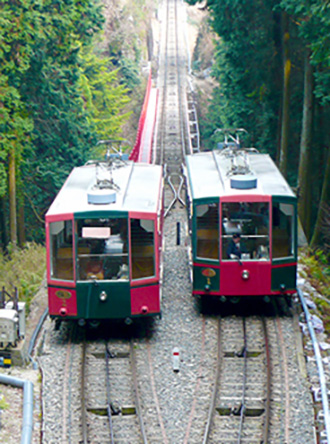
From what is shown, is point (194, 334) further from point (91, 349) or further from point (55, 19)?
point (55, 19)

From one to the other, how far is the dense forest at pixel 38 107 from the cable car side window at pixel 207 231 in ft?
44.2

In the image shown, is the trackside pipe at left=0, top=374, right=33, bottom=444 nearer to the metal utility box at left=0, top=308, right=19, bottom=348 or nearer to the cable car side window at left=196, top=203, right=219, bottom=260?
A: the metal utility box at left=0, top=308, right=19, bottom=348

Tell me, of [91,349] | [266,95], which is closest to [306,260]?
[91,349]

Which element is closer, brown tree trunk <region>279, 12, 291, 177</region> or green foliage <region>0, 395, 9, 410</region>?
green foliage <region>0, 395, 9, 410</region>

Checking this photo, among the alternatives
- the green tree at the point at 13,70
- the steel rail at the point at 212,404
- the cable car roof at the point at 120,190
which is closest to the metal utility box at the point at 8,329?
the cable car roof at the point at 120,190

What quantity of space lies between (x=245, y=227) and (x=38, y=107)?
69.6 ft

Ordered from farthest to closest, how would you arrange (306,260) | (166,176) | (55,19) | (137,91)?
(137,91)
(166,176)
(55,19)
(306,260)

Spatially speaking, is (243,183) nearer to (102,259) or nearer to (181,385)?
(102,259)

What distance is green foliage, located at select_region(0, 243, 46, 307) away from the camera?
20739 mm

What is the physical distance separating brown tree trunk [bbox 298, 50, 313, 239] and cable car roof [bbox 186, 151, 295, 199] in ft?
20.1

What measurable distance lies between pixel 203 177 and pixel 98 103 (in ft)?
114

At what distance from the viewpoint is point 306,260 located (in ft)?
72.9

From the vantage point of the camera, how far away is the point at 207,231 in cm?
1709

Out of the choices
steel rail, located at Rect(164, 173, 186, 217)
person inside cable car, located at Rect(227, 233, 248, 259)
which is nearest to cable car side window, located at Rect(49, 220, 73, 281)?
person inside cable car, located at Rect(227, 233, 248, 259)
